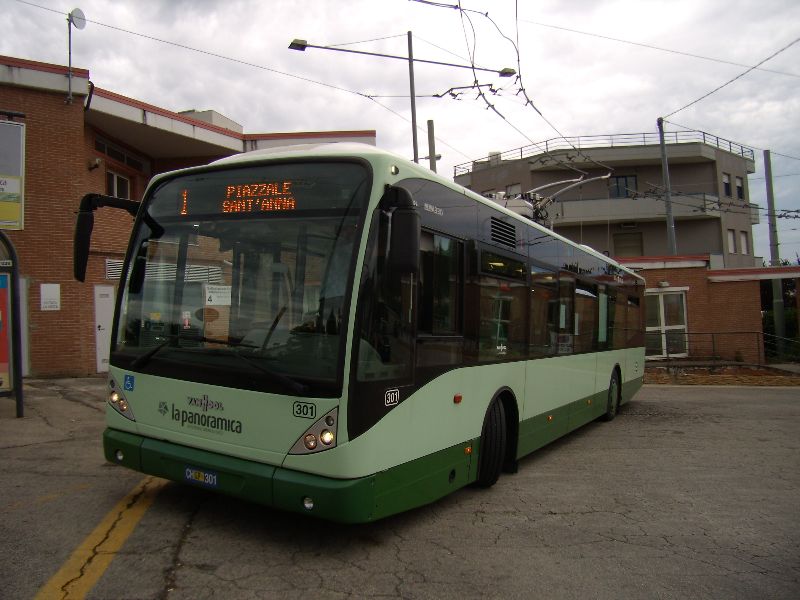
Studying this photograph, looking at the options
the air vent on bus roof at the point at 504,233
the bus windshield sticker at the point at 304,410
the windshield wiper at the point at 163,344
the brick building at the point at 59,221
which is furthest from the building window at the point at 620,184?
the bus windshield sticker at the point at 304,410

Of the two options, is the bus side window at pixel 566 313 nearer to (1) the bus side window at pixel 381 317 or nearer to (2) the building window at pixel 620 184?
(1) the bus side window at pixel 381 317

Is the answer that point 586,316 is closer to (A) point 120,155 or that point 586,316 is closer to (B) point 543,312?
(B) point 543,312

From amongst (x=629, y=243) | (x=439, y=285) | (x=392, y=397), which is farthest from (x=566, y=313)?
(x=629, y=243)

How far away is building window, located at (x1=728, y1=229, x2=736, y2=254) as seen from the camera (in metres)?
39.0

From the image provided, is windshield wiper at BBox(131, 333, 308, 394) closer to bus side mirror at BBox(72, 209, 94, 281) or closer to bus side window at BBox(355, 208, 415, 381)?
bus side window at BBox(355, 208, 415, 381)

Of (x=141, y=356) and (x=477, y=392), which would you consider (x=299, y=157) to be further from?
(x=477, y=392)

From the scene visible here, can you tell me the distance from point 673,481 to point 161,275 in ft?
18.6

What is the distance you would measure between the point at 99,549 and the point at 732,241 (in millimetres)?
42232

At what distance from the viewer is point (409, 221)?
413 cm

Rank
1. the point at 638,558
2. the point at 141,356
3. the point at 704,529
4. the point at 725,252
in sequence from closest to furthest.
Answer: the point at 638,558 → the point at 141,356 → the point at 704,529 → the point at 725,252

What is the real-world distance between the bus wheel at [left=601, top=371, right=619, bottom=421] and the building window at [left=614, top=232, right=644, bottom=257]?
2847cm

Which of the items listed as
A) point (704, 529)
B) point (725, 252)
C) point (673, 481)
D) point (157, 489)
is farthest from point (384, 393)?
point (725, 252)

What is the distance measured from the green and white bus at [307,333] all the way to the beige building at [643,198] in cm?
3241

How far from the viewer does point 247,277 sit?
14.9 ft
